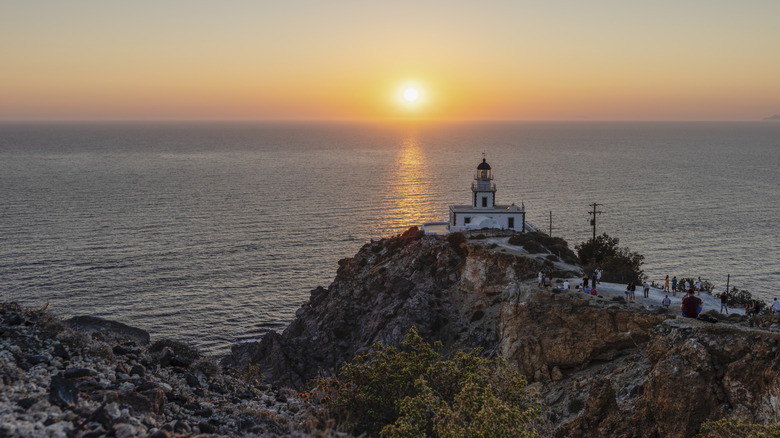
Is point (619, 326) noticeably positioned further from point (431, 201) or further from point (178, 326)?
point (431, 201)

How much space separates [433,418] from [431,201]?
105 meters

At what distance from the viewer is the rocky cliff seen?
26328 millimetres

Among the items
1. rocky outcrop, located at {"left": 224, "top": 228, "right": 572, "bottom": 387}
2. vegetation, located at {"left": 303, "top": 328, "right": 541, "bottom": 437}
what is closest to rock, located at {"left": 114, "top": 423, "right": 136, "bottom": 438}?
vegetation, located at {"left": 303, "top": 328, "right": 541, "bottom": 437}

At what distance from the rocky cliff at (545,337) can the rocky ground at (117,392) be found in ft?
33.3

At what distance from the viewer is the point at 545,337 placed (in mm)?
37938

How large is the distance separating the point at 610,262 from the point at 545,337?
1877cm

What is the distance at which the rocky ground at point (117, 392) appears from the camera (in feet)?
47.5

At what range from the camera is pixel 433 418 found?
719 inches

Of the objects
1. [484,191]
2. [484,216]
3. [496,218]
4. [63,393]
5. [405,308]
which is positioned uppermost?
[484,191]

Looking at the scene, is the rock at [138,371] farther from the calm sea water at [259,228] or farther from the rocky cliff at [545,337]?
the calm sea water at [259,228]

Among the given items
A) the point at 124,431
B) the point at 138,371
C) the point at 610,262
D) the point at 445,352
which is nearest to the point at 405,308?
the point at 445,352

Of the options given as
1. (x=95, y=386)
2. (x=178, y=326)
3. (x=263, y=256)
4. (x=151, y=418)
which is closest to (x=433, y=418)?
(x=151, y=418)

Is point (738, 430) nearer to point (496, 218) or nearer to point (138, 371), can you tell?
point (138, 371)

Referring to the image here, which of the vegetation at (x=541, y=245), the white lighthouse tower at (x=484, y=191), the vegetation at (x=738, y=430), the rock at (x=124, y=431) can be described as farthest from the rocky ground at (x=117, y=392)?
the white lighthouse tower at (x=484, y=191)
